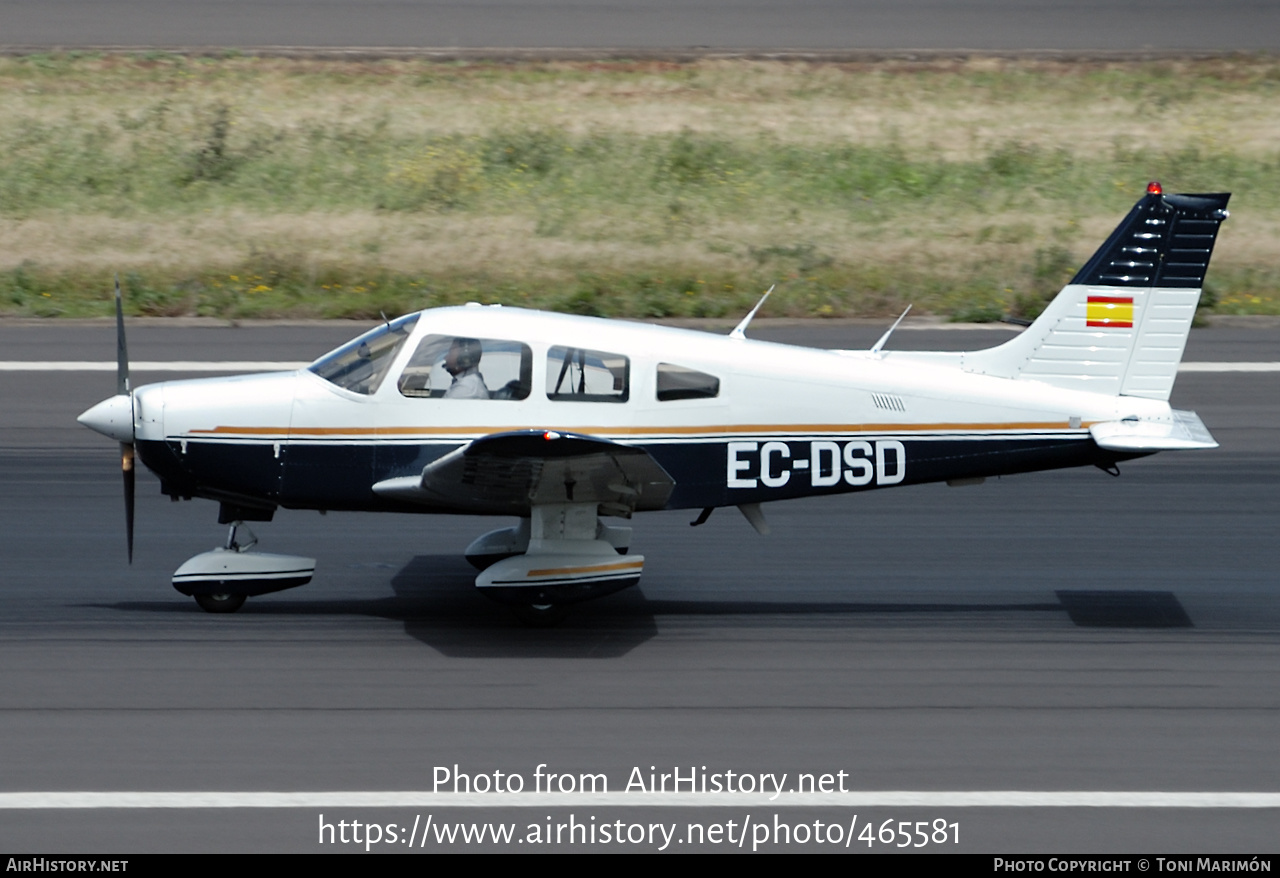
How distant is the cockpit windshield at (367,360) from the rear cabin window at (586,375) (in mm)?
993

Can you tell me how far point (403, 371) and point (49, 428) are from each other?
241 inches

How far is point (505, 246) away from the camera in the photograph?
21328mm

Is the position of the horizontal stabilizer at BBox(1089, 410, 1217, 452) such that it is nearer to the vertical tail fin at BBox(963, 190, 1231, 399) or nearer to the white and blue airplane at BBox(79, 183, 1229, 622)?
the white and blue airplane at BBox(79, 183, 1229, 622)

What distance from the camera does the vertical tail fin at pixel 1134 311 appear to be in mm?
10016

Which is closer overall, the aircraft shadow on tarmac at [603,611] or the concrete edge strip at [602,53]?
the aircraft shadow on tarmac at [603,611]

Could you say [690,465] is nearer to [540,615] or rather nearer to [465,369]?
[540,615]

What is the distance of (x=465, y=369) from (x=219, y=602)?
2.41 meters

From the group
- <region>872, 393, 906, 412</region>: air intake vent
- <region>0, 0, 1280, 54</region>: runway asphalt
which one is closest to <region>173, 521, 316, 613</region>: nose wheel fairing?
<region>872, 393, 906, 412</region>: air intake vent

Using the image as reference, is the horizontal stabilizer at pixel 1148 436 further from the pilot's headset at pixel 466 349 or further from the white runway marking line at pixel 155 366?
the white runway marking line at pixel 155 366

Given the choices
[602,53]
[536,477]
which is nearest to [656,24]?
[602,53]

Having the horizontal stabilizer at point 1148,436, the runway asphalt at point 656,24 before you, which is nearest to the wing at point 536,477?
the horizontal stabilizer at point 1148,436

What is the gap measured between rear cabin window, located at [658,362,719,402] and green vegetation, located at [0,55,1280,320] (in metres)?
8.70

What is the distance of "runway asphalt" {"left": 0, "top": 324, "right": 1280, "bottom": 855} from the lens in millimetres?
8031

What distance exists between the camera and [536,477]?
9.35m
